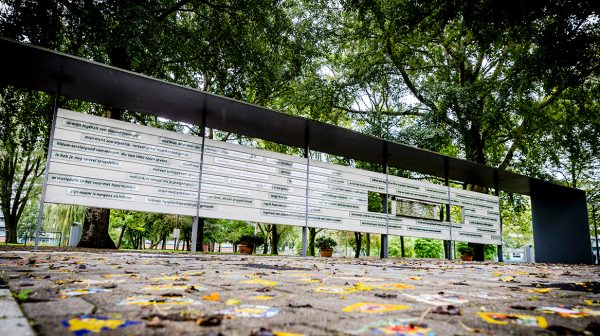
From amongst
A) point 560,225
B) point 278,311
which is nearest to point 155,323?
point 278,311

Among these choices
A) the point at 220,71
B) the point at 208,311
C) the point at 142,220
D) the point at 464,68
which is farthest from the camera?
the point at 142,220

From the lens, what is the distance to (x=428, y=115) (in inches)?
635

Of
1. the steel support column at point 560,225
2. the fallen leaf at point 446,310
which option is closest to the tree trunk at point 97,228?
the fallen leaf at point 446,310

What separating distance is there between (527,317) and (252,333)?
133 centimetres

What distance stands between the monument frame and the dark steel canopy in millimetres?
16

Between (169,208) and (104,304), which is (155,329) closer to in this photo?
(104,304)

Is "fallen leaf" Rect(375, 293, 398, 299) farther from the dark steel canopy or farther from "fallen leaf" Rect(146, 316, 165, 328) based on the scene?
the dark steel canopy

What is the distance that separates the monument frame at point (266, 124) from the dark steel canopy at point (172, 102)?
0.05 feet

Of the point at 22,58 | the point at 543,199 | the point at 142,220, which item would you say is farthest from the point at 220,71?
the point at 142,220

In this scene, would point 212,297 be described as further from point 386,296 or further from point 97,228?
point 97,228

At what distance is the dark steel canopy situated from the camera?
6.43 meters

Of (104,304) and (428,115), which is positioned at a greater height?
(428,115)

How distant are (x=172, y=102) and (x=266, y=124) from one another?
90.3 inches

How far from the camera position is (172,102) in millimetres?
8023
